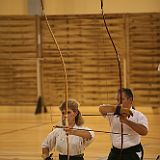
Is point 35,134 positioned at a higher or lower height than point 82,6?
lower

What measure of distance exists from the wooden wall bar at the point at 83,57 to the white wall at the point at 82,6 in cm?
16

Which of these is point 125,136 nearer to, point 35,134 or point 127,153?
point 127,153

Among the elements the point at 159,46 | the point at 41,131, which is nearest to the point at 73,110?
the point at 41,131

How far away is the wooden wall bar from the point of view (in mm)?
12375

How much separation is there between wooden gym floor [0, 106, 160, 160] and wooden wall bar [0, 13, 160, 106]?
39 cm

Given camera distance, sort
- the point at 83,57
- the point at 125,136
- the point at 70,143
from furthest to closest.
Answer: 1. the point at 83,57
2. the point at 125,136
3. the point at 70,143

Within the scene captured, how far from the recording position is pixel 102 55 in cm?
1260

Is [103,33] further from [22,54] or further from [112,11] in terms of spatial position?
[22,54]

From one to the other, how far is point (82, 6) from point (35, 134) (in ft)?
14.9

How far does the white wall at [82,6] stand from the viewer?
12398mm

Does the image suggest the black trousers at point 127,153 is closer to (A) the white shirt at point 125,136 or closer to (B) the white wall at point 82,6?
(A) the white shirt at point 125,136

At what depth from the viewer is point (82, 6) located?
41.9ft

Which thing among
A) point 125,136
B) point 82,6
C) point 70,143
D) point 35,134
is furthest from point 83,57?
point 70,143

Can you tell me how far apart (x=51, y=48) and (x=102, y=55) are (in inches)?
47.9
